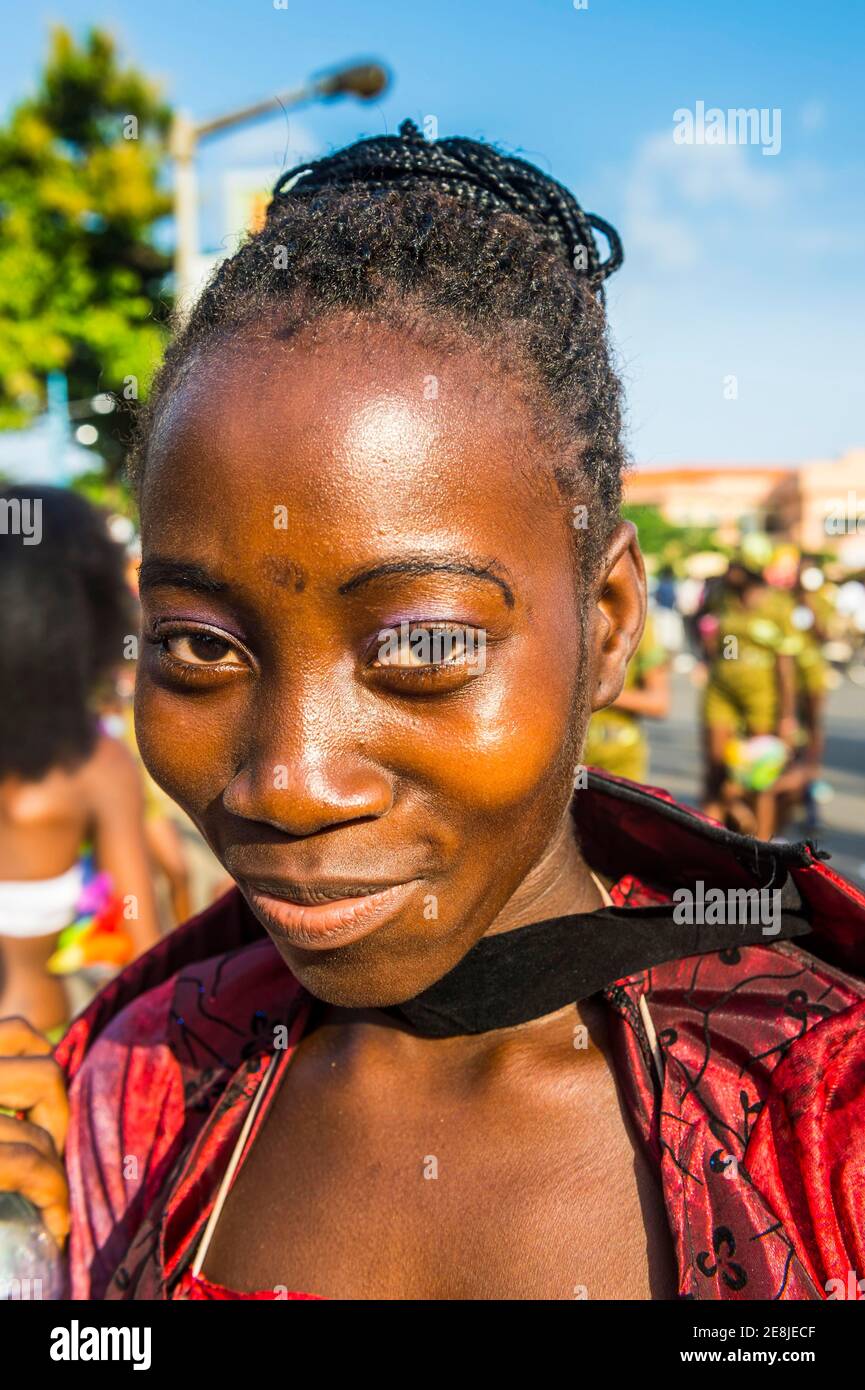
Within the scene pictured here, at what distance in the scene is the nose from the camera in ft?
3.69

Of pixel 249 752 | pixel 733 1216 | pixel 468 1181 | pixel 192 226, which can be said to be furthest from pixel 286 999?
pixel 192 226

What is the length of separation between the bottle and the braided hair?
0.93 metres

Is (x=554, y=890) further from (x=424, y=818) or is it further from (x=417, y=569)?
(x=417, y=569)

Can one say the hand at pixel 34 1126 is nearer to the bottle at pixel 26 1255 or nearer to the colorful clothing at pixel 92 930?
the bottle at pixel 26 1255

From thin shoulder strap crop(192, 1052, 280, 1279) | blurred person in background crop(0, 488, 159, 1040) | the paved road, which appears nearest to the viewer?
thin shoulder strap crop(192, 1052, 280, 1279)

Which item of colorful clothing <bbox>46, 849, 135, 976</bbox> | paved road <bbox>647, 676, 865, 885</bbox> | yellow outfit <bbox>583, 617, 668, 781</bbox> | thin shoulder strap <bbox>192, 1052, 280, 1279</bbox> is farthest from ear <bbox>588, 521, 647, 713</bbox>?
paved road <bbox>647, 676, 865, 885</bbox>

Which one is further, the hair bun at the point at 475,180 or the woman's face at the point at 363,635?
the hair bun at the point at 475,180

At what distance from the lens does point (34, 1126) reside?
1.54m

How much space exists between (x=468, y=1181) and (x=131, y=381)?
114cm

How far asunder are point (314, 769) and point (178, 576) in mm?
265

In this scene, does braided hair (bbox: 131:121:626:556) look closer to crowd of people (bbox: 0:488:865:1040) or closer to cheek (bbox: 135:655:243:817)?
cheek (bbox: 135:655:243:817)

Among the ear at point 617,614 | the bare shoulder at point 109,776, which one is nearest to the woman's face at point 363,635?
the ear at point 617,614

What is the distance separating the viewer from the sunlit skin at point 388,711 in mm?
1136

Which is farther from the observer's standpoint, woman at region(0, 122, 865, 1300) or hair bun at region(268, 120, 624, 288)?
hair bun at region(268, 120, 624, 288)
